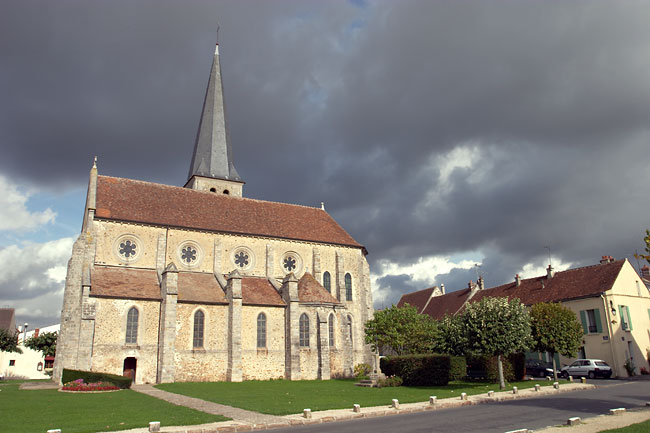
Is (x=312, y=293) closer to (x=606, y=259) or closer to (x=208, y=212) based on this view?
(x=208, y=212)

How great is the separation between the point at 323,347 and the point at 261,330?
4.42 m

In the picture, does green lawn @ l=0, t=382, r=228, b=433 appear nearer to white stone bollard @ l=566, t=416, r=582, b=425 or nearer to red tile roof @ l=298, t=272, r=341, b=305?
white stone bollard @ l=566, t=416, r=582, b=425

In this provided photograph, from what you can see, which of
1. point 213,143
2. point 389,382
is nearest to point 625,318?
point 389,382

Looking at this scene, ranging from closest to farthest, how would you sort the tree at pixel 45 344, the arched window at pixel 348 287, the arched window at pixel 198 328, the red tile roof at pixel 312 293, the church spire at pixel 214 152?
the arched window at pixel 198 328
the red tile roof at pixel 312 293
the arched window at pixel 348 287
the church spire at pixel 214 152
the tree at pixel 45 344

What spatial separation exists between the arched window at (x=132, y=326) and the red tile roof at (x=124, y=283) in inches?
38.9

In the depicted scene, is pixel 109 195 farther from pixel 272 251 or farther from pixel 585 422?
pixel 585 422

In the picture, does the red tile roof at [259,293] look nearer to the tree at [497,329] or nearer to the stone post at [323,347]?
the stone post at [323,347]

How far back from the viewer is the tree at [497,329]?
912 inches

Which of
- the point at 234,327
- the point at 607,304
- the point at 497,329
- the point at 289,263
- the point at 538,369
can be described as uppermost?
the point at 289,263

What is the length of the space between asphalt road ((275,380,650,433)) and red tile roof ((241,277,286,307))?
18288mm

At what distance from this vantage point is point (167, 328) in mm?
28359

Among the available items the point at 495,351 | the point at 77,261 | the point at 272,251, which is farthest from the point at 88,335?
the point at 495,351

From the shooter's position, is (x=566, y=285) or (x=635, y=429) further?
(x=566, y=285)

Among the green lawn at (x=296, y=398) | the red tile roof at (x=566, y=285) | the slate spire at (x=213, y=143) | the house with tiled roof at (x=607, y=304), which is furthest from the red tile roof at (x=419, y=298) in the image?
the green lawn at (x=296, y=398)
